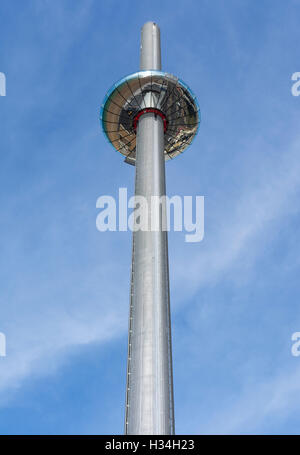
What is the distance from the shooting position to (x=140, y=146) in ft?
149

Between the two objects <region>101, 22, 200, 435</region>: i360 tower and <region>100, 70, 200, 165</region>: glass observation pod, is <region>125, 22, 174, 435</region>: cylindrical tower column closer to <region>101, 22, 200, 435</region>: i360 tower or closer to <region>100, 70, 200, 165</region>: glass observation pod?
<region>101, 22, 200, 435</region>: i360 tower

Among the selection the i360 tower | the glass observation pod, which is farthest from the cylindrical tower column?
the glass observation pod

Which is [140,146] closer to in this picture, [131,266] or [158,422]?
[131,266]

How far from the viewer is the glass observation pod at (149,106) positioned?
163ft

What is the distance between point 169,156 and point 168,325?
27914 millimetres

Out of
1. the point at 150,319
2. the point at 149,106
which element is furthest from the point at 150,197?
the point at 149,106

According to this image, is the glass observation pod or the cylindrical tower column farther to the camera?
the glass observation pod

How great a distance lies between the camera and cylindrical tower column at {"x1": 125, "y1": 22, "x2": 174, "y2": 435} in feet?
99.5

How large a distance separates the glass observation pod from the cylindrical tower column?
5256 mm

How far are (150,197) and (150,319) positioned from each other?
11145mm

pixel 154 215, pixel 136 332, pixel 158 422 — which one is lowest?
pixel 158 422

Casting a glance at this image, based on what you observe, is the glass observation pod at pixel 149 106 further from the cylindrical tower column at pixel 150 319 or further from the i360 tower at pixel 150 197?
the cylindrical tower column at pixel 150 319

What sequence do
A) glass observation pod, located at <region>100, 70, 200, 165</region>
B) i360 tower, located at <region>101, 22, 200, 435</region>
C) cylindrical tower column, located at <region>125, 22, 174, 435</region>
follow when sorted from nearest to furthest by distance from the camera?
1. cylindrical tower column, located at <region>125, 22, 174, 435</region>
2. i360 tower, located at <region>101, 22, 200, 435</region>
3. glass observation pod, located at <region>100, 70, 200, 165</region>
